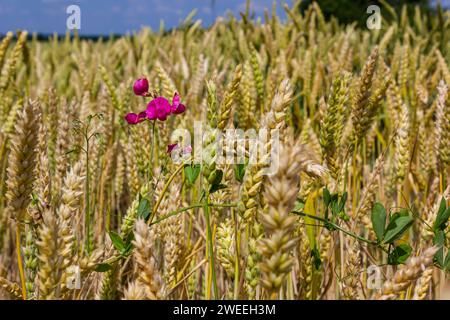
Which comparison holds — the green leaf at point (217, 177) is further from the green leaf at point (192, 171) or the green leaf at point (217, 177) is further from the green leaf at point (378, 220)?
the green leaf at point (378, 220)

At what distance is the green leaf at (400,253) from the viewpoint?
2.08ft

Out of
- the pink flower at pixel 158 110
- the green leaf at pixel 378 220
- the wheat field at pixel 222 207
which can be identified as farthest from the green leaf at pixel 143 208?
the green leaf at pixel 378 220

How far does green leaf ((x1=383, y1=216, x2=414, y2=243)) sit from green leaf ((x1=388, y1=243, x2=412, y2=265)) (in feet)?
0.08

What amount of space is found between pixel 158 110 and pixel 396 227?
321mm

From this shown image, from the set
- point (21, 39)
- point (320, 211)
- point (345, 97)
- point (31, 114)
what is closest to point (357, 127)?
point (345, 97)

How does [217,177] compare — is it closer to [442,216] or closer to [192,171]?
[192,171]

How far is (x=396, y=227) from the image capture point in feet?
2.06

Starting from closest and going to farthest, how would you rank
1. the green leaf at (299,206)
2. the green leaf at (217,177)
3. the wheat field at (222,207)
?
the wheat field at (222,207), the green leaf at (217,177), the green leaf at (299,206)

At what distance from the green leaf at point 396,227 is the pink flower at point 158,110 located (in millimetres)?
302

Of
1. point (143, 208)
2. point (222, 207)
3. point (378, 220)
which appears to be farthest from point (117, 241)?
point (378, 220)

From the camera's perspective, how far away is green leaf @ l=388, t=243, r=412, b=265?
2.08ft

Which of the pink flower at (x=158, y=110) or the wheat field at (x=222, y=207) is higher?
the pink flower at (x=158, y=110)

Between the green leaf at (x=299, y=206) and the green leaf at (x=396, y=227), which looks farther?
the green leaf at (x=299, y=206)
